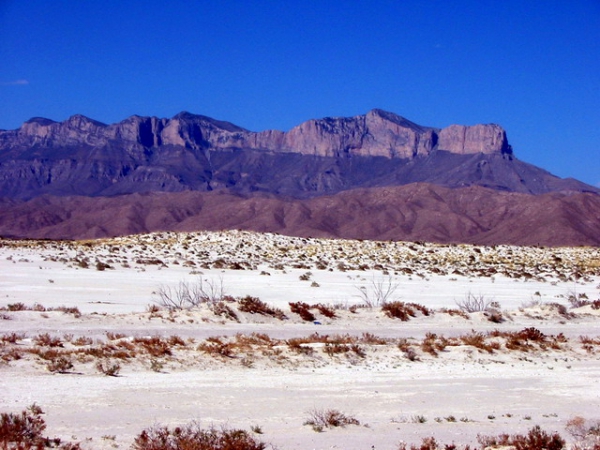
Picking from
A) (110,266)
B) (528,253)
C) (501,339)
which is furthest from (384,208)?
(501,339)

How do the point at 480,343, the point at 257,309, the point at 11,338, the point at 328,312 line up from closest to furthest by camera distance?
1. the point at 11,338
2. the point at 480,343
3. the point at 257,309
4. the point at 328,312

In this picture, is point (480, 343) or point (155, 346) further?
point (480, 343)

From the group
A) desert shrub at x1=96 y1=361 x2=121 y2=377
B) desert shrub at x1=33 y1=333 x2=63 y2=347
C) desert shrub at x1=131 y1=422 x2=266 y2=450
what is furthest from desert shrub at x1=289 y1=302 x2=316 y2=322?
desert shrub at x1=131 y1=422 x2=266 y2=450

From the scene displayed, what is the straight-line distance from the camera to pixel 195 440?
8742mm

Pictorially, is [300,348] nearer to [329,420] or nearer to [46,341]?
[46,341]

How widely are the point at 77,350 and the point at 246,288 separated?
1782cm

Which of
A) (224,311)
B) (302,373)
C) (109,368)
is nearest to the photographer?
(109,368)

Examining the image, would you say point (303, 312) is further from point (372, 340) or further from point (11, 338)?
point (11, 338)

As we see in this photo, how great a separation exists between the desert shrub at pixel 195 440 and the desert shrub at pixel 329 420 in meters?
1.08

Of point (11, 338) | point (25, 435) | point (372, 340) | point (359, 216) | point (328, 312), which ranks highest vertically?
point (359, 216)

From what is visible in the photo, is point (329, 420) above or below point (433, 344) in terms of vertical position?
below

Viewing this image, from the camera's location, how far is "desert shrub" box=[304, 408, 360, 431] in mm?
10148

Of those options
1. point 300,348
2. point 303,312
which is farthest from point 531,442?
point 303,312

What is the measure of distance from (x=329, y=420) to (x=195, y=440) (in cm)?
219
